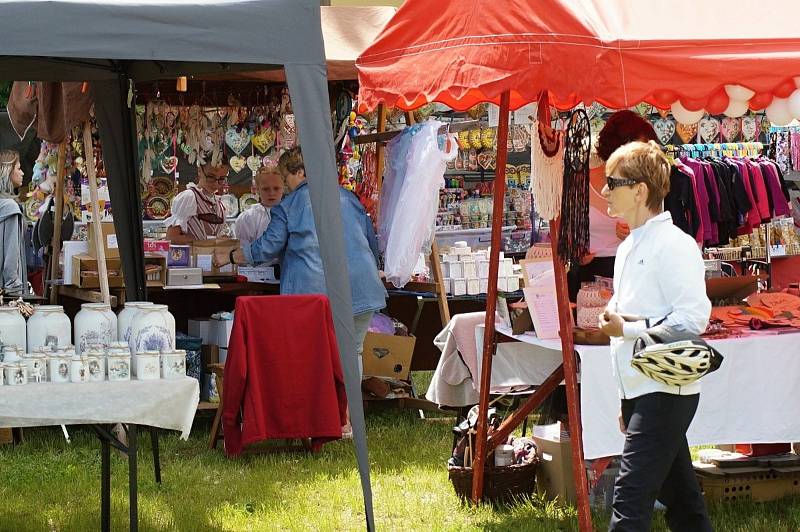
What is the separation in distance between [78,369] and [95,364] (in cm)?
6

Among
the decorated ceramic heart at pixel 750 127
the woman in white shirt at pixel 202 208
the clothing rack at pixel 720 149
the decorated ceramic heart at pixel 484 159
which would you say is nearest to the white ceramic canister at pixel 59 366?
the woman in white shirt at pixel 202 208

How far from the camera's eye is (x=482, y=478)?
4988 mm

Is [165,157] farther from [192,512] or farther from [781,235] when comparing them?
[781,235]

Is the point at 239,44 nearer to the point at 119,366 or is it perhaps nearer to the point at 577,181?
the point at 119,366

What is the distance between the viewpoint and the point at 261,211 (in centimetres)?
756

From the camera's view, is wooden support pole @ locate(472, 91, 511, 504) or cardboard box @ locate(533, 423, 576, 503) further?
cardboard box @ locate(533, 423, 576, 503)

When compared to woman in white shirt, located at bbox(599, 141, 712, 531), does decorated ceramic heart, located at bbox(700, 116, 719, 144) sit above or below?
above

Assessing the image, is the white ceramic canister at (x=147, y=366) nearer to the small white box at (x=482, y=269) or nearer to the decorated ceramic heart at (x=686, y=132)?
the small white box at (x=482, y=269)

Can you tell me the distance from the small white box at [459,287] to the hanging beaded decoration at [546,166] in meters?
3.14

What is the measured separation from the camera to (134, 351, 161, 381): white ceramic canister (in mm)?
3982

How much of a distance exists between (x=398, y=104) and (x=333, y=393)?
1772mm

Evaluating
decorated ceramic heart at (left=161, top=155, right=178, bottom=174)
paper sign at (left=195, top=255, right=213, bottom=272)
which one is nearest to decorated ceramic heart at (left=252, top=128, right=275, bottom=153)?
decorated ceramic heart at (left=161, top=155, right=178, bottom=174)

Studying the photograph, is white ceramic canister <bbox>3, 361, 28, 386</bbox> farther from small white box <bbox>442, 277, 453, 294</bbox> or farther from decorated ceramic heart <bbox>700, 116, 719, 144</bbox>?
decorated ceramic heart <bbox>700, 116, 719, 144</bbox>

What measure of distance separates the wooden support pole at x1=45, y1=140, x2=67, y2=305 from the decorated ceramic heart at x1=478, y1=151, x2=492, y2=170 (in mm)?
3566
